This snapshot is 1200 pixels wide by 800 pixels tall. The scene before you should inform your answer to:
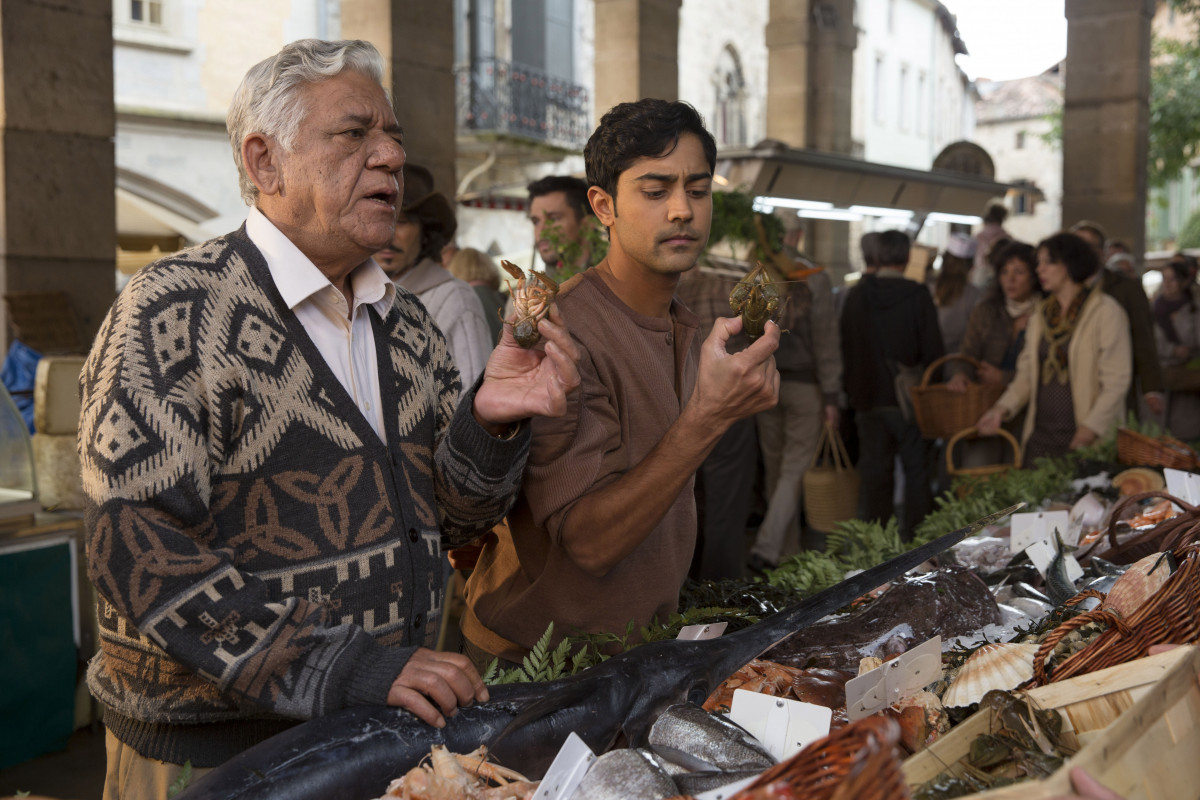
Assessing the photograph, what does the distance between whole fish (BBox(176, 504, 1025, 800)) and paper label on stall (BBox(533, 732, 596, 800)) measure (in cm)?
20

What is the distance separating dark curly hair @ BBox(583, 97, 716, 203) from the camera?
2.23 meters

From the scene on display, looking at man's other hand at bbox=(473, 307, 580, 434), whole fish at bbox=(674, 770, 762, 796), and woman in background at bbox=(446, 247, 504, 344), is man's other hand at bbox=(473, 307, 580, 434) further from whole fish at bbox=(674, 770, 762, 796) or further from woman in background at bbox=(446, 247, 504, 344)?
woman in background at bbox=(446, 247, 504, 344)

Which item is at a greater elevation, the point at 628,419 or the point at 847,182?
the point at 847,182

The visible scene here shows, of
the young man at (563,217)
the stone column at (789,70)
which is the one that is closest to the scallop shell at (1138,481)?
the young man at (563,217)

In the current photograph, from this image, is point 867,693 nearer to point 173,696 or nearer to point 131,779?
point 173,696

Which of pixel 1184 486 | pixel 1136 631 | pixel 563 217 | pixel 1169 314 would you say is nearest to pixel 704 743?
pixel 1136 631

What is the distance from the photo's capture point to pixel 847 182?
384 inches

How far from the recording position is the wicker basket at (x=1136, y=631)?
1633mm

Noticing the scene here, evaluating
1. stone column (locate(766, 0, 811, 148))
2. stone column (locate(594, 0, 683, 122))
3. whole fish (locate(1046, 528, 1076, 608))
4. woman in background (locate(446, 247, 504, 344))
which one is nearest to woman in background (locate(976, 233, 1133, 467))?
woman in background (locate(446, 247, 504, 344))

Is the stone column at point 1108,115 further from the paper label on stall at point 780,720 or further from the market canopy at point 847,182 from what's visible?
the paper label on stall at point 780,720

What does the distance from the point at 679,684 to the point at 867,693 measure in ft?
0.92

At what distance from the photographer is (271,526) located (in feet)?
5.80

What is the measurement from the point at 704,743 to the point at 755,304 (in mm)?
856

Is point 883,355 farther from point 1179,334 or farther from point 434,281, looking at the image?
point 1179,334
